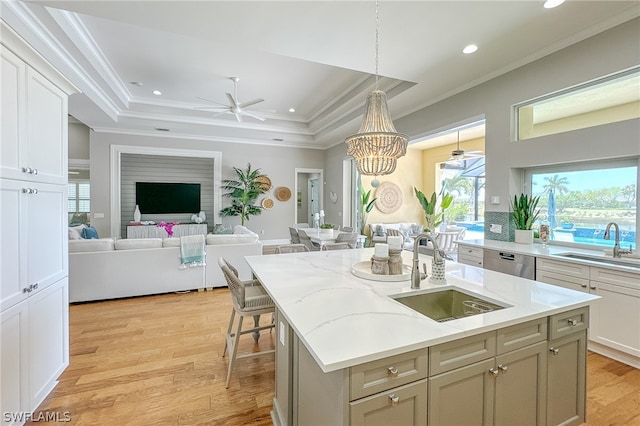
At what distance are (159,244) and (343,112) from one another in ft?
13.9

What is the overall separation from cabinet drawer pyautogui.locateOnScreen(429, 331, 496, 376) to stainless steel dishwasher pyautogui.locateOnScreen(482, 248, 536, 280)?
2088 mm

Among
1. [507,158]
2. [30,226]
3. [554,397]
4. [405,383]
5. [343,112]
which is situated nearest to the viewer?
[405,383]

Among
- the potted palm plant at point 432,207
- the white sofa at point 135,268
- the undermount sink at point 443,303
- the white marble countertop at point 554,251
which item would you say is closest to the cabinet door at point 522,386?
the undermount sink at point 443,303

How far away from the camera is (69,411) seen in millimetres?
1926

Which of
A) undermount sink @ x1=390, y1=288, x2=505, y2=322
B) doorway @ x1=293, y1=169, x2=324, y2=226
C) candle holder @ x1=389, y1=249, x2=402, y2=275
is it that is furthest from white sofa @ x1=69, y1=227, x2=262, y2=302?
doorway @ x1=293, y1=169, x2=324, y2=226

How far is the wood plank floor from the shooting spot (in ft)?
6.20

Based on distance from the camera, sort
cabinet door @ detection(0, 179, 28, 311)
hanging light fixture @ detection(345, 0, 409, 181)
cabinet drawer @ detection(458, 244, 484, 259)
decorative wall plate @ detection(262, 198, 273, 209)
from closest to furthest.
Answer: cabinet door @ detection(0, 179, 28, 311) → hanging light fixture @ detection(345, 0, 409, 181) → cabinet drawer @ detection(458, 244, 484, 259) → decorative wall plate @ detection(262, 198, 273, 209)

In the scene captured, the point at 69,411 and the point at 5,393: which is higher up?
the point at 5,393

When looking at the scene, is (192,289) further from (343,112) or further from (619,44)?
(619,44)

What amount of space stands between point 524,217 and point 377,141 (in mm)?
2495

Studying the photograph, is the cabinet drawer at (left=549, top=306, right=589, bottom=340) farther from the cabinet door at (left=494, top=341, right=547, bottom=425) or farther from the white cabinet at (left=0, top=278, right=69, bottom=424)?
the white cabinet at (left=0, top=278, right=69, bottom=424)

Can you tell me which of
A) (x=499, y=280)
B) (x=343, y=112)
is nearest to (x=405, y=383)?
(x=499, y=280)

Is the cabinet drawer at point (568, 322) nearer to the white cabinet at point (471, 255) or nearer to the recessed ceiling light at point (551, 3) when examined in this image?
the white cabinet at point (471, 255)

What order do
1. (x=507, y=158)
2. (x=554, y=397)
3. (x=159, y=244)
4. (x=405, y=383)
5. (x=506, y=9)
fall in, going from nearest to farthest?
1. (x=405, y=383)
2. (x=554, y=397)
3. (x=506, y=9)
4. (x=507, y=158)
5. (x=159, y=244)
